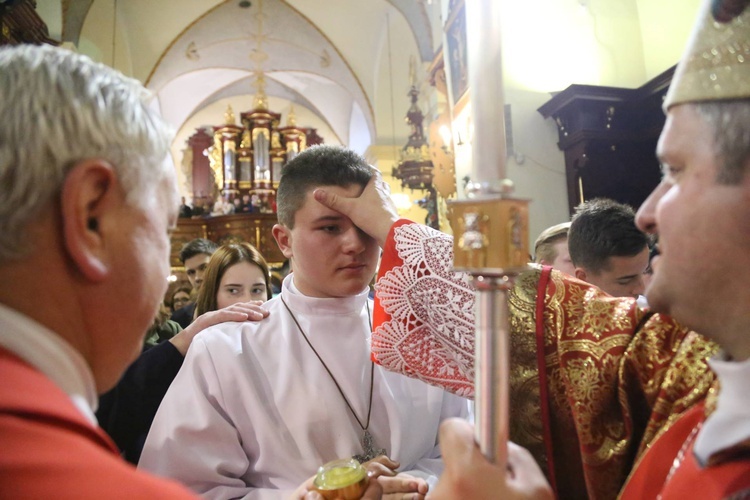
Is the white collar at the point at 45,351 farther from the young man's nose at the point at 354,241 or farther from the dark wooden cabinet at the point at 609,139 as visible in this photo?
the dark wooden cabinet at the point at 609,139

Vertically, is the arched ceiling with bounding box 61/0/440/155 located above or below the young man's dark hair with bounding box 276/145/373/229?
above

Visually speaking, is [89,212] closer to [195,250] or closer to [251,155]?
[195,250]

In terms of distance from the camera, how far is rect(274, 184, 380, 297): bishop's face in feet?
5.96

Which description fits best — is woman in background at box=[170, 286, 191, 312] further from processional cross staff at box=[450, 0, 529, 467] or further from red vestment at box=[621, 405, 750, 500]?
processional cross staff at box=[450, 0, 529, 467]

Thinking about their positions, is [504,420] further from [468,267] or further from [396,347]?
[396,347]

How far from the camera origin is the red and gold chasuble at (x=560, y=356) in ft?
3.61

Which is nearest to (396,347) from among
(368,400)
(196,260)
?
(368,400)

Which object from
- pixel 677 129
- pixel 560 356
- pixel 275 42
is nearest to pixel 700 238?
pixel 677 129

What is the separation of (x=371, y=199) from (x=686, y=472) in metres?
1.09

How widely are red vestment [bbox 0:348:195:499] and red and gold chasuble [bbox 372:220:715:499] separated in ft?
2.83

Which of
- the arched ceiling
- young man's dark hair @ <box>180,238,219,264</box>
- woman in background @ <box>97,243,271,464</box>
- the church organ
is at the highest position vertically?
the arched ceiling

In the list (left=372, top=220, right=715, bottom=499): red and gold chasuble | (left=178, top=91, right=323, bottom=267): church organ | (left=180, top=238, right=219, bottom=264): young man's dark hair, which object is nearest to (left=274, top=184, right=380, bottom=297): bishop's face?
A: (left=372, top=220, right=715, bottom=499): red and gold chasuble

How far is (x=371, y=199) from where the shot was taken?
166cm

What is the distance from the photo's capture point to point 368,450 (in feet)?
5.45
